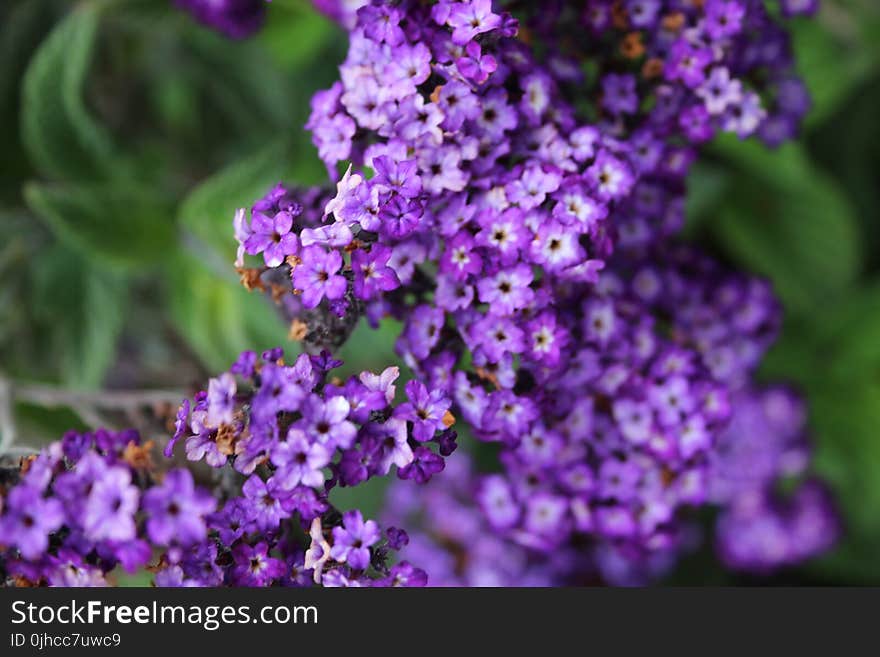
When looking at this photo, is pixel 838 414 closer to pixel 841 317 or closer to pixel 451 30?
pixel 841 317

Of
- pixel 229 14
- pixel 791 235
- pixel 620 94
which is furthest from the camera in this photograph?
pixel 791 235

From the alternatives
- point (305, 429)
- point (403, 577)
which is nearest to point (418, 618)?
point (403, 577)

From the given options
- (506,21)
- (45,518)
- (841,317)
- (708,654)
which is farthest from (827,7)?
(45,518)

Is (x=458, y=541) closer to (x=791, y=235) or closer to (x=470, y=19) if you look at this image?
(x=791, y=235)

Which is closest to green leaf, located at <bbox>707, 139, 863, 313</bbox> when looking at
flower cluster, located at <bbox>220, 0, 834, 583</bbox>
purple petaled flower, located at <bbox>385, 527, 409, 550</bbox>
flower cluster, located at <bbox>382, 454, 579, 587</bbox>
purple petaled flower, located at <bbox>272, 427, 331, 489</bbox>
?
flower cluster, located at <bbox>220, 0, 834, 583</bbox>

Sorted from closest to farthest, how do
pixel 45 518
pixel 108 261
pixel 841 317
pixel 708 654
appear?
pixel 45 518 → pixel 708 654 → pixel 108 261 → pixel 841 317

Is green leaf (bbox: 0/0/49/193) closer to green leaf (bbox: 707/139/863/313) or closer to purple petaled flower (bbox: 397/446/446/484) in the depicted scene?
purple petaled flower (bbox: 397/446/446/484)
